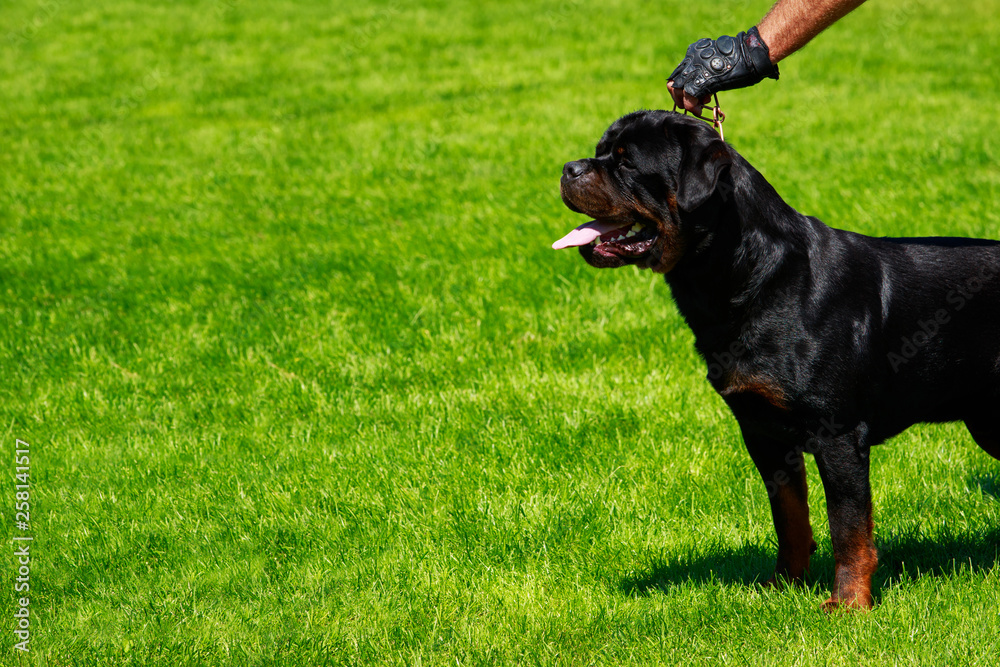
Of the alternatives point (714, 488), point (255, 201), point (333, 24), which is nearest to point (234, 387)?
point (714, 488)

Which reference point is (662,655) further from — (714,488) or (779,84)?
(779,84)

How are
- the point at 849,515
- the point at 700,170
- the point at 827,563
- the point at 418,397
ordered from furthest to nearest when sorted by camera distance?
1. the point at 418,397
2. the point at 827,563
3. the point at 849,515
4. the point at 700,170

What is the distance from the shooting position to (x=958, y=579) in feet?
12.1

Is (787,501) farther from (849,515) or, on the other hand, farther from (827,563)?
(827,563)

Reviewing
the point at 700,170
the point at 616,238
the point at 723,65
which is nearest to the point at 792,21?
the point at 723,65

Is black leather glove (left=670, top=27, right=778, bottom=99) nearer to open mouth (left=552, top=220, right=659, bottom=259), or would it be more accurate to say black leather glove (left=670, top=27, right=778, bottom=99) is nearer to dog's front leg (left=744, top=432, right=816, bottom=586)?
open mouth (left=552, top=220, right=659, bottom=259)

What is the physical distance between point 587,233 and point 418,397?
7.73 feet

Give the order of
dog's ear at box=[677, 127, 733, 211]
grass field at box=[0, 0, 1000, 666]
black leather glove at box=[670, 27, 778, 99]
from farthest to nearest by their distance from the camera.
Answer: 1. grass field at box=[0, 0, 1000, 666]
2. black leather glove at box=[670, 27, 778, 99]
3. dog's ear at box=[677, 127, 733, 211]

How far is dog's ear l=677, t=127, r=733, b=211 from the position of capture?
325 cm

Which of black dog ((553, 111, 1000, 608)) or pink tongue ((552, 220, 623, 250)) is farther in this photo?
pink tongue ((552, 220, 623, 250))

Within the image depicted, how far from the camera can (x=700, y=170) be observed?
3273mm

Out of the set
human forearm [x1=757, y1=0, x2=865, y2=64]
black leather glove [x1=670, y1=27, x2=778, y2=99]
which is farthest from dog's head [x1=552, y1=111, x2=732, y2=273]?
human forearm [x1=757, y1=0, x2=865, y2=64]

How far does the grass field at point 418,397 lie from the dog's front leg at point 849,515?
12cm


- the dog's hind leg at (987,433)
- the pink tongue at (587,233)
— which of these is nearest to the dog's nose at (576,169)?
the pink tongue at (587,233)
